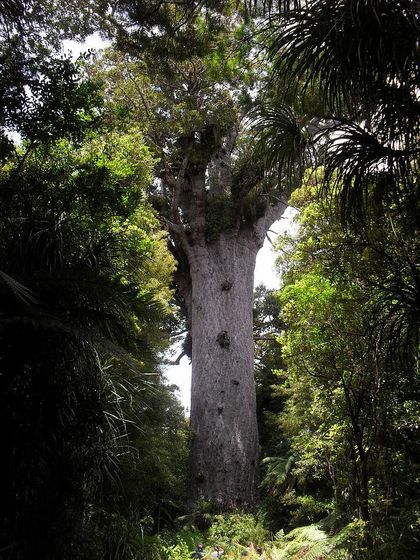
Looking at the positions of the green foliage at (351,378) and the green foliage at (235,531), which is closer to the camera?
the green foliage at (351,378)

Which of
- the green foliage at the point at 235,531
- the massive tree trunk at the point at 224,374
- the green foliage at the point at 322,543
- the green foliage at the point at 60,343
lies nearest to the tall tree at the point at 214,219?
the massive tree trunk at the point at 224,374

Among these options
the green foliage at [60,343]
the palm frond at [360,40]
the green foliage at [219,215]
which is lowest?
the green foliage at [60,343]

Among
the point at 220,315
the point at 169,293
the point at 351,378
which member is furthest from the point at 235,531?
the point at 220,315

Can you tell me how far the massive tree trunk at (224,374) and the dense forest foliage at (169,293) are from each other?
81 mm

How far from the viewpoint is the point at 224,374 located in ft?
31.0

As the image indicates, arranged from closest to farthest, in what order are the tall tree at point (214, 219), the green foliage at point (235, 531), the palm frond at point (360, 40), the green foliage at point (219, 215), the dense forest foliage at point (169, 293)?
1. the palm frond at point (360, 40)
2. the dense forest foliage at point (169, 293)
3. the green foliage at point (235, 531)
4. the tall tree at point (214, 219)
5. the green foliage at point (219, 215)

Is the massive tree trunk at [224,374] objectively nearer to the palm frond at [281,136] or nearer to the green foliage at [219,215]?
the green foliage at [219,215]

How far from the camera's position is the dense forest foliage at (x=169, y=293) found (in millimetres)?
3127

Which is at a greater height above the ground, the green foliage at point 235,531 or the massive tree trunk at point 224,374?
the massive tree trunk at point 224,374

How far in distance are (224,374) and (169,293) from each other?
2190 mm

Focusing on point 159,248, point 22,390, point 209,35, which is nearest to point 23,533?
point 22,390

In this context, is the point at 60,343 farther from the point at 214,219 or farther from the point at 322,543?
the point at 214,219

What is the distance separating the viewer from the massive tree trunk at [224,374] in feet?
28.4

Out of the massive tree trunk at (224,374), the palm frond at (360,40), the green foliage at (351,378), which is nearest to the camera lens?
the palm frond at (360,40)
